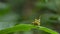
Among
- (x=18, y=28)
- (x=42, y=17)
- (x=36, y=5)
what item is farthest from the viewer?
(x=36, y=5)

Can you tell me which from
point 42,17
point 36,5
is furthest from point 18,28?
point 36,5

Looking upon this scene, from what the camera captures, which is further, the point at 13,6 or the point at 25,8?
the point at 13,6

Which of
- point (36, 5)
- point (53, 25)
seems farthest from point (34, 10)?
point (53, 25)

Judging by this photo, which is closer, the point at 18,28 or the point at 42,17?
the point at 18,28

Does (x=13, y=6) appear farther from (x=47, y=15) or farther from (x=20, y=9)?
(x=47, y=15)

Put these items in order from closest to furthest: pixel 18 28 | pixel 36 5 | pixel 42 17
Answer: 1. pixel 18 28
2. pixel 42 17
3. pixel 36 5

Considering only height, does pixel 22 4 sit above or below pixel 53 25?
above

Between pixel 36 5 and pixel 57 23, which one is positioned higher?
pixel 36 5

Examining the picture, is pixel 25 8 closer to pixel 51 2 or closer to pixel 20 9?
pixel 20 9
